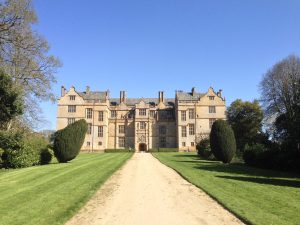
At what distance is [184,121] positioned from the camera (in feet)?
185

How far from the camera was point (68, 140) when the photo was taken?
2152 cm

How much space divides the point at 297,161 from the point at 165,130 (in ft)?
134

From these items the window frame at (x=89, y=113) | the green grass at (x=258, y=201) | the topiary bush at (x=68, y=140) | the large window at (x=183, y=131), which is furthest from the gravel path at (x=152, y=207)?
the window frame at (x=89, y=113)

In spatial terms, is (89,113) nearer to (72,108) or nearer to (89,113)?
Answer: (89,113)

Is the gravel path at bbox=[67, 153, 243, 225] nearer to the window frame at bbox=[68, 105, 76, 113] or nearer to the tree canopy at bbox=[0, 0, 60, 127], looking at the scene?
the tree canopy at bbox=[0, 0, 60, 127]

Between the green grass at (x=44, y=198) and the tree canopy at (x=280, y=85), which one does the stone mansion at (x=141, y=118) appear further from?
the green grass at (x=44, y=198)

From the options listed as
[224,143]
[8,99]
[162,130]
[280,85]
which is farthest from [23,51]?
[162,130]

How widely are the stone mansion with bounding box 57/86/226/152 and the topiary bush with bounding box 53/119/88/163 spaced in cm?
3424

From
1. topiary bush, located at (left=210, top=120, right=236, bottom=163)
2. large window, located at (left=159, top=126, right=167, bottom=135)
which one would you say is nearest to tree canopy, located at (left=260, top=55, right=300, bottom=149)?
topiary bush, located at (left=210, top=120, right=236, bottom=163)

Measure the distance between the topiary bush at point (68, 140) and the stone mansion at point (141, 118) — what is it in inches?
1348

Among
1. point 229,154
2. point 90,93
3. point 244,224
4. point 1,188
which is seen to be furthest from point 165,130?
point 244,224

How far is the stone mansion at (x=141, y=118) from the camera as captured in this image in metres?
56.4

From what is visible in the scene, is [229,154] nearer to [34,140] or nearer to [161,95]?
[34,140]

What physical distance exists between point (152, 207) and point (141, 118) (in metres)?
50.2
